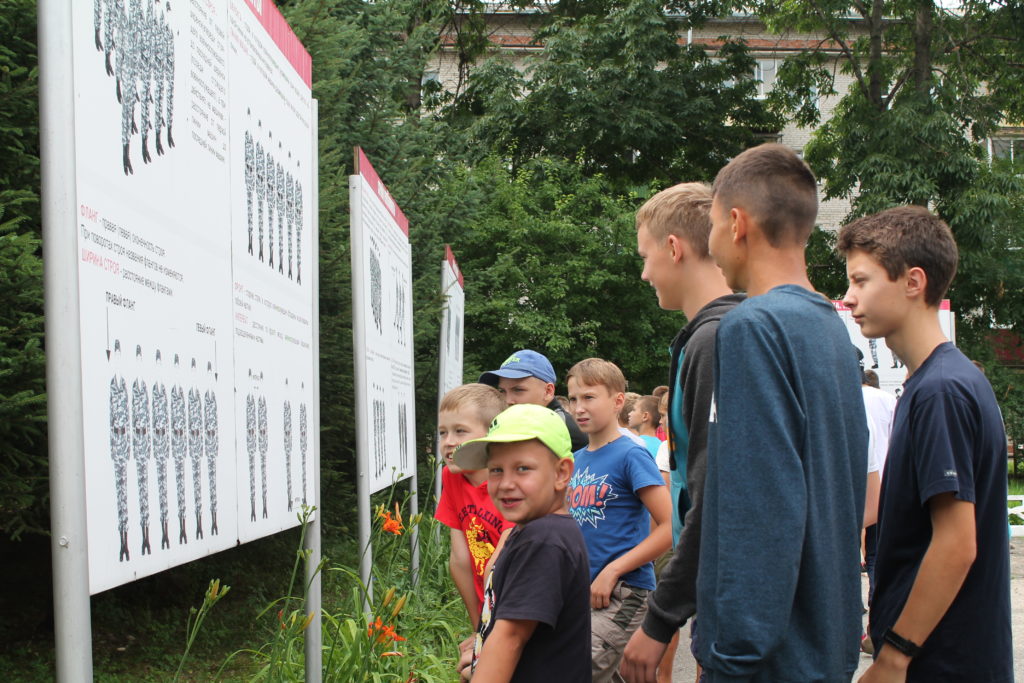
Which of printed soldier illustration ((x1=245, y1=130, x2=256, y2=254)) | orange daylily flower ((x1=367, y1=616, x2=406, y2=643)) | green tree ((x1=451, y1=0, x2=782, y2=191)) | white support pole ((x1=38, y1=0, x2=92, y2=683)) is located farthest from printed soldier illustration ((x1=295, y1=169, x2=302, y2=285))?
green tree ((x1=451, y1=0, x2=782, y2=191))

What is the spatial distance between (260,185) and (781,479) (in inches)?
81.3

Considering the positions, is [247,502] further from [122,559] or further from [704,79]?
[704,79]

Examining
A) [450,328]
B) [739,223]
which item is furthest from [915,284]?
[450,328]

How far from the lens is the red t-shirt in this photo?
4266 mm

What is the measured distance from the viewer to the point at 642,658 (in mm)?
2482

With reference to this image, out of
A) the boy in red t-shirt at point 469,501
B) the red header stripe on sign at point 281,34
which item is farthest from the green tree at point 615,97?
the boy in red t-shirt at point 469,501

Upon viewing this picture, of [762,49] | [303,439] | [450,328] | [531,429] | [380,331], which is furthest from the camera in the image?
[762,49]

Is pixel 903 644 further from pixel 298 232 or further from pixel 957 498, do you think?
pixel 298 232

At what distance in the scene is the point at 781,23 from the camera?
27969 mm

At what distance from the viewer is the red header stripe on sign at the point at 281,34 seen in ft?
12.0

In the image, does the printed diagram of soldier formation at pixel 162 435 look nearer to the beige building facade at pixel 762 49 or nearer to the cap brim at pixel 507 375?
Result: the cap brim at pixel 507 375

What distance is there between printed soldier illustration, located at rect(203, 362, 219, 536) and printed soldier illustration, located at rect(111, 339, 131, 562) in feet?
1.74

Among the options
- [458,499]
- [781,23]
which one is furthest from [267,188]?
[781,23]

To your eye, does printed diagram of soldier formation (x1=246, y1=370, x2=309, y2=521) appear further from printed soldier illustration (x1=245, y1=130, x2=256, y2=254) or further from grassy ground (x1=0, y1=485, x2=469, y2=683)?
grassy ground (x1=0, y1=485, x2=469, y2=683)
